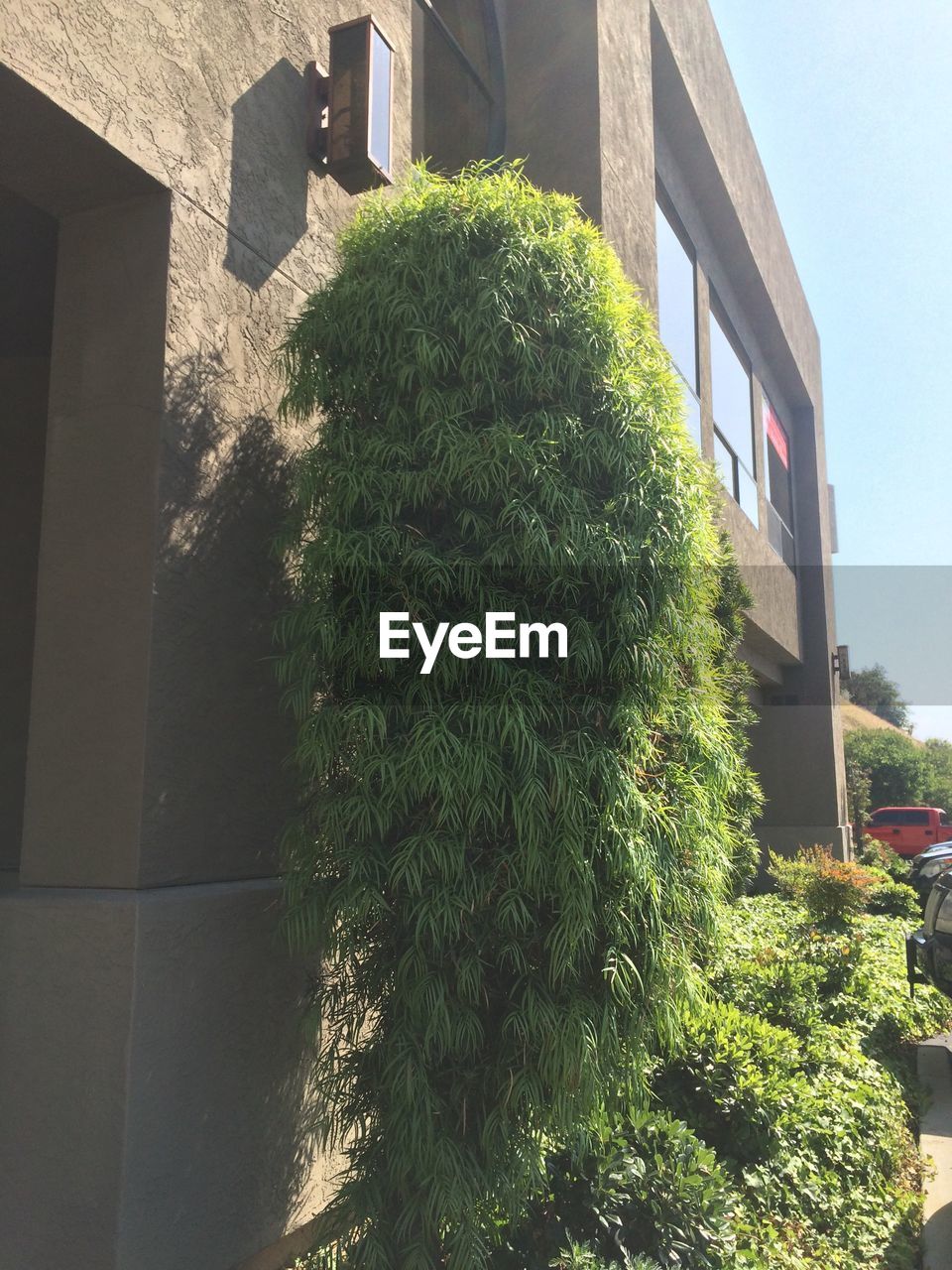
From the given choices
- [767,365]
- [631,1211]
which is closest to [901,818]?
[767,365]

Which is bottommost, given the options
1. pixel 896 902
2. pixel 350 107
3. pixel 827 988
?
pixel 896 902

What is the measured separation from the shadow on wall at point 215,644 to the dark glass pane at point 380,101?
1.49 metres

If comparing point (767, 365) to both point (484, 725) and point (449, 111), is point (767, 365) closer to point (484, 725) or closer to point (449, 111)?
point (449, 111)

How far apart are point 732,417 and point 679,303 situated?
98.0 inches

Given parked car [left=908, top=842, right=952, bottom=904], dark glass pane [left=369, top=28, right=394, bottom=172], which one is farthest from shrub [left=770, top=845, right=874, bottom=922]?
dark glass pane [left=369, top=28, right=394, bottom=172]

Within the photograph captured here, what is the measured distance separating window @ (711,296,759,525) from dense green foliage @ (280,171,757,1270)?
827cm

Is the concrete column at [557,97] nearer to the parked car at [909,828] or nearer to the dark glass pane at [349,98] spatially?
the dark glass pane at [349,98]

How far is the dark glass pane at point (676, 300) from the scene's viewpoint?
9.84 metres

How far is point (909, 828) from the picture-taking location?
27719 millimetres

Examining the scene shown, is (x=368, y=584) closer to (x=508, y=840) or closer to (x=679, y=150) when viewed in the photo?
(x=508, y=840)

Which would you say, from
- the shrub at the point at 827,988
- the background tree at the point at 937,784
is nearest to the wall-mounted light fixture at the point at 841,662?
the shrub at the point at 827,988

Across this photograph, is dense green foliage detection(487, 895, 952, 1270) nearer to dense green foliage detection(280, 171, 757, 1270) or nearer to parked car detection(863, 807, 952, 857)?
dense green foliage detection(280, 171, 757, 1270)

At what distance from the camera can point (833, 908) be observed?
9367 millimetres

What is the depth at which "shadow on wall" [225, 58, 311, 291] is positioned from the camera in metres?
4.00
